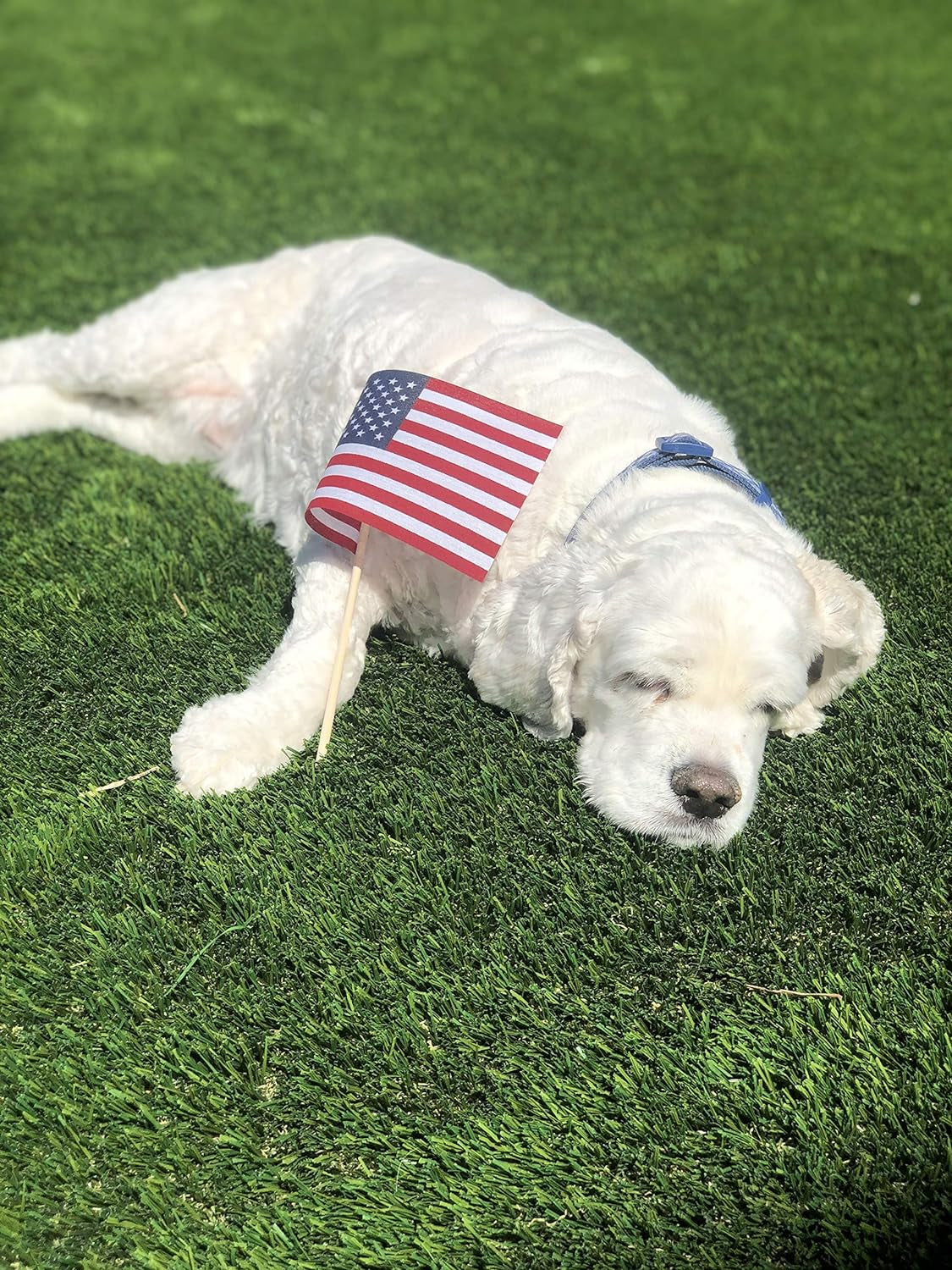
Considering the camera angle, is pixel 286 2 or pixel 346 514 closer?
pixel 346 514

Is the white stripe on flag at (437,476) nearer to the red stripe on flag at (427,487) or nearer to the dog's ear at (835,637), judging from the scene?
the red stripe on flag at (427,487)

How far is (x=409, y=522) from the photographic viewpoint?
3305 mm

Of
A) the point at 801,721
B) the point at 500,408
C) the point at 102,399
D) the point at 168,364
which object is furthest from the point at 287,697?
the point at 102,399

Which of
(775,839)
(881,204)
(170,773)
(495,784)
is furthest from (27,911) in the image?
(881,204)

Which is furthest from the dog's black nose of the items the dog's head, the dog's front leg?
the dog's front leg

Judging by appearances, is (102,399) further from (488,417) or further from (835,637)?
(835,637)

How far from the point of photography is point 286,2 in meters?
12.3

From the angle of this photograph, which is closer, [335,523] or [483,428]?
[483,428]

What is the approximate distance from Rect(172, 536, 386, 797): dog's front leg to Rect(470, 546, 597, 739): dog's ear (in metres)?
0.45

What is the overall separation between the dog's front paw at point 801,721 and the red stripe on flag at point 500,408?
105 cm

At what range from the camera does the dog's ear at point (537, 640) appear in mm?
3027

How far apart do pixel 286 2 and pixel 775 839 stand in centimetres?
1209

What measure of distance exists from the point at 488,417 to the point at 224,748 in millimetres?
1231

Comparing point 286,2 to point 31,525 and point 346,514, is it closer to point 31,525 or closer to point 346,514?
point 31,525
